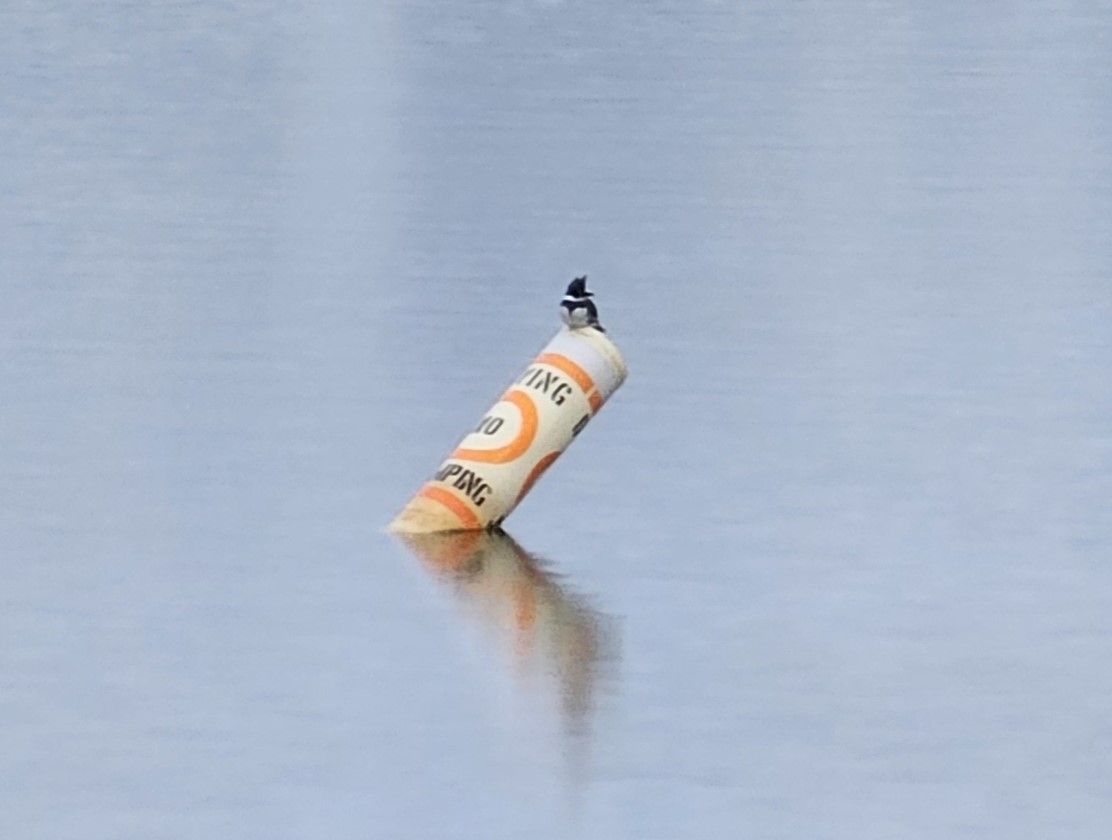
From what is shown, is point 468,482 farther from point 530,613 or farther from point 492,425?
point 530,613

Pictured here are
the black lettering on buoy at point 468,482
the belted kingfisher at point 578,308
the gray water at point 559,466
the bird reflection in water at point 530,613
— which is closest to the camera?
the gray water at point 559,466

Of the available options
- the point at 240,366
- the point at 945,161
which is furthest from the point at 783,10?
the point at 240,366

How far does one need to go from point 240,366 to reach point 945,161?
7.93 m

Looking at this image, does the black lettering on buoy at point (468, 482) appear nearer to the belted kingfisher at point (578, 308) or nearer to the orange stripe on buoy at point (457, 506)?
the orange stripe on buoy at point (457, 506)

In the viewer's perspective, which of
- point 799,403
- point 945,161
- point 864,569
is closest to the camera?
point 864,569

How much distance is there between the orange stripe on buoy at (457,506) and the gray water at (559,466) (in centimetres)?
22

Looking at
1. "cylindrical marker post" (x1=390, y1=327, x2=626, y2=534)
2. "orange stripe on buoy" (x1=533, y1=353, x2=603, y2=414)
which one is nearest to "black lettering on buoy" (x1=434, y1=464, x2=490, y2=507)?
"cylindrical marker post" (x1=390, y1=327, x2=626, y2=534)

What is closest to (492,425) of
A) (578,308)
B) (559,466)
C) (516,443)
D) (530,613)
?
(516,443)

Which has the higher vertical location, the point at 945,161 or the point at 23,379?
the point at 945,161

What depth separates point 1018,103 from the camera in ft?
80.1

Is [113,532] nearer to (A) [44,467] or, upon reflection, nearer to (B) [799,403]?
(A) [44,467]

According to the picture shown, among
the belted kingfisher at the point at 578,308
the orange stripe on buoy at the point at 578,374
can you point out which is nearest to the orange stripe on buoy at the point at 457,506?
the orange stripe on buoy at the point at 578,374

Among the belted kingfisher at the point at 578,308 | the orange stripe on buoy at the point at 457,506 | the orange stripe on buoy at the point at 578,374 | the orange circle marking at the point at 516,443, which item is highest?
the belted kingfisher at the point at 578,308

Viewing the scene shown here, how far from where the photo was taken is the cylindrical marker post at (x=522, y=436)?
38.1 ft
